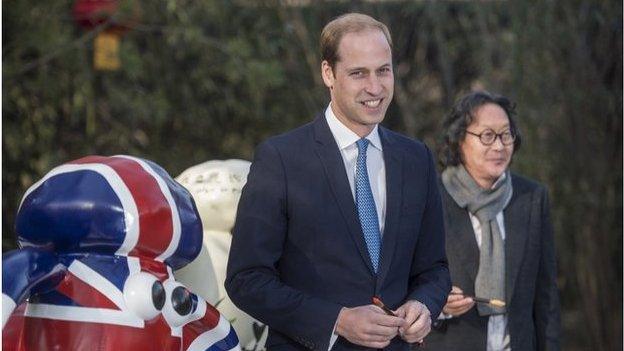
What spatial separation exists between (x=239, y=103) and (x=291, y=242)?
4503 millimetres

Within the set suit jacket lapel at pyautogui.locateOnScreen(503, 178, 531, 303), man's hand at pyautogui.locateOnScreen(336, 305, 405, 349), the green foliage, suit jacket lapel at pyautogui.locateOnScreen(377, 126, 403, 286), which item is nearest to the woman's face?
suit jacket lapel at pyautogui.locateOnScreen(503, 178, 531, 303)

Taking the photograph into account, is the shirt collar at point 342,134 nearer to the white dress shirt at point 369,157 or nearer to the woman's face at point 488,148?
the white dress shirt at point 369,157

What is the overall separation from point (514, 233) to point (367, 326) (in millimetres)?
1308

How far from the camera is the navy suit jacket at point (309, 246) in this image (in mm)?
2598

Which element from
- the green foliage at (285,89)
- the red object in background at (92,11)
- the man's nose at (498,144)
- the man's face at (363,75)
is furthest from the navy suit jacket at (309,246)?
the red object in background at (92,11)

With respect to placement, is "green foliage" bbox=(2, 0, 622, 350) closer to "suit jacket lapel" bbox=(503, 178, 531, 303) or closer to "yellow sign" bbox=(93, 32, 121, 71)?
"yellow sign" bbox=(93, 32, 121, 71)

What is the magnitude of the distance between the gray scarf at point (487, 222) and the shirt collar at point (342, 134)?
38.1 inches

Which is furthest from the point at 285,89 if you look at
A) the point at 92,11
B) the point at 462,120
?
the point at 462,120

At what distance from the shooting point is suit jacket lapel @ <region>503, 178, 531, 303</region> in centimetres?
365

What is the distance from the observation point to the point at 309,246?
2658mm

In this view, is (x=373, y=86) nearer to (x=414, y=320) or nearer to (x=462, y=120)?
(x=414, y=320)

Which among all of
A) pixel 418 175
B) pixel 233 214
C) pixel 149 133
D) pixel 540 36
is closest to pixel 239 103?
pixel 149 133

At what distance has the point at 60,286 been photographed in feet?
8.68

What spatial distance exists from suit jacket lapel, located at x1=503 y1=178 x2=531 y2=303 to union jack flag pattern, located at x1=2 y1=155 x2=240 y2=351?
120 centimetres
